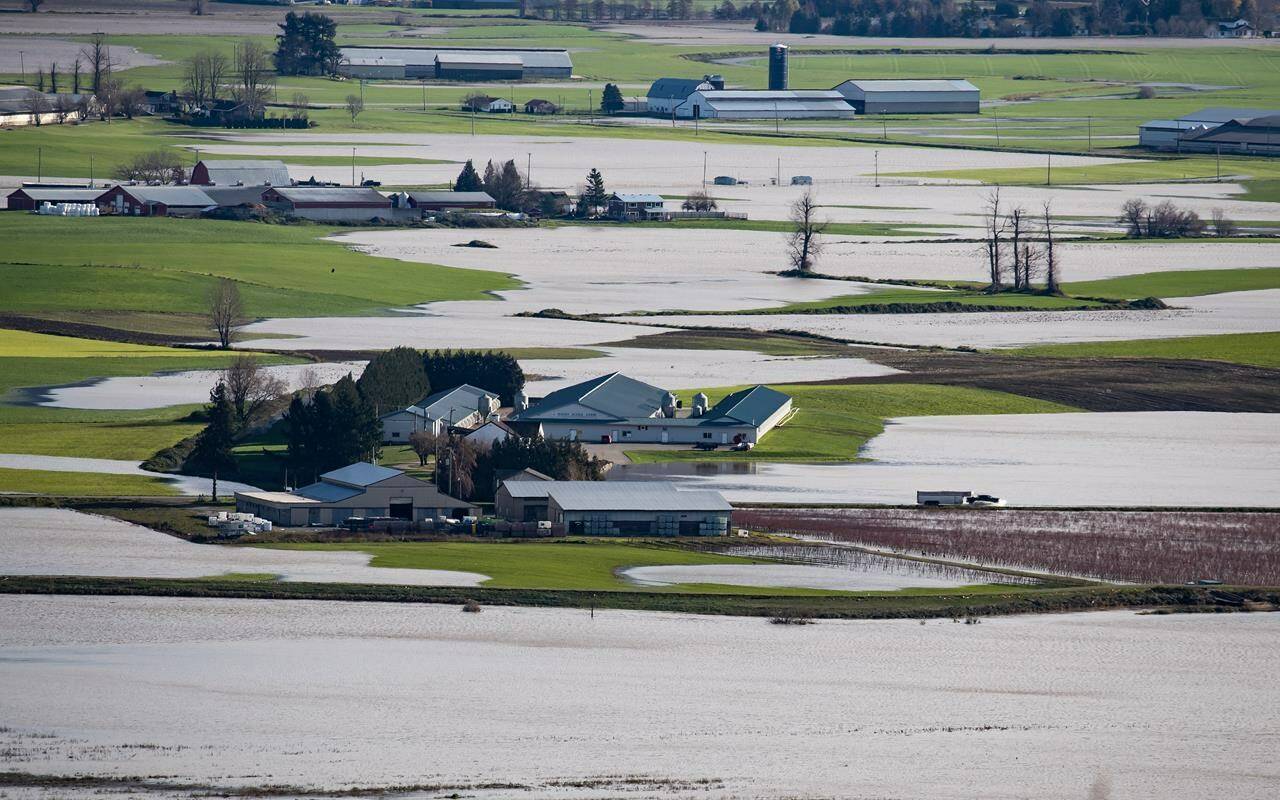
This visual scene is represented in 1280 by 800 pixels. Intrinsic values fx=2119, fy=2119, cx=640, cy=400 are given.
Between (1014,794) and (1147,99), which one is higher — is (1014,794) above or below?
below

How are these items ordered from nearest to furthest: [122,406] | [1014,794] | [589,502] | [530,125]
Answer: [1014,794], [589,502], [122,406], [530,125]

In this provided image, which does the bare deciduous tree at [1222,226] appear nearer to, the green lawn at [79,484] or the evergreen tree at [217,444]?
the evergreen tree at [217,444]

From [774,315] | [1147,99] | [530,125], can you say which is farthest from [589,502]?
[1147,99]

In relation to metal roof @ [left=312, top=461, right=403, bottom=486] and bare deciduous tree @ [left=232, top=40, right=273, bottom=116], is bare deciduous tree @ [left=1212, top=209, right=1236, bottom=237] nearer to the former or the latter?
bare deciduous tree @ [left=232, top=40, right=273, bottom=116]

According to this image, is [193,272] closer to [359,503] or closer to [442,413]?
[442,413]

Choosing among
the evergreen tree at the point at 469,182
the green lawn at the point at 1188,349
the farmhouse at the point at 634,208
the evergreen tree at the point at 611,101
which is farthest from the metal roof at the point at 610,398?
the evergreen tree at the point at 611,101

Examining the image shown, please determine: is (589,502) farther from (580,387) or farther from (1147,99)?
(1147,99)
